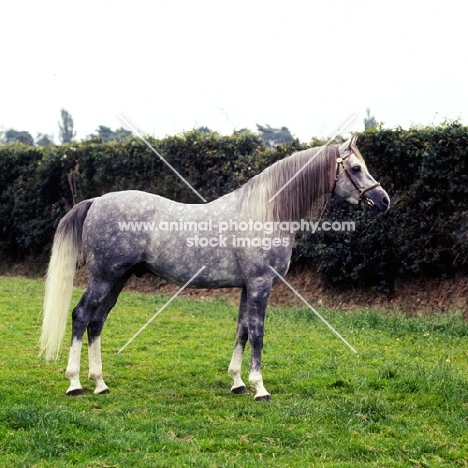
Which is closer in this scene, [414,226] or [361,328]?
[361,328]

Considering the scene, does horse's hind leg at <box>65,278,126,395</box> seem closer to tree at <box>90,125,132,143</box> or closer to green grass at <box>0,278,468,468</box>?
green grass at <box>0,278,468,468</box>

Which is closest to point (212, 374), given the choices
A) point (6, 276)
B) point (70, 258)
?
point (70, 258)

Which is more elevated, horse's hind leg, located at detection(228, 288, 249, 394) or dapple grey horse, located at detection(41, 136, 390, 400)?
dapple grey horse, located at detection(41, 136, 390, 400)

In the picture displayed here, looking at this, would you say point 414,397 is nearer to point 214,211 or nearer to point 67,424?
point 214,211

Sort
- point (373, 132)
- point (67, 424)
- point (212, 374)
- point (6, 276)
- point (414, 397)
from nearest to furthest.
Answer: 1. point (67, 424)
2. point (414, 397)
3. point (212, 374)
4. point (373, 132)
5. point (6, 276)

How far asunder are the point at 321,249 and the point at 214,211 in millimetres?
5813

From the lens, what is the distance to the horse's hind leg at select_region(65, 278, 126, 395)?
6.26 meters

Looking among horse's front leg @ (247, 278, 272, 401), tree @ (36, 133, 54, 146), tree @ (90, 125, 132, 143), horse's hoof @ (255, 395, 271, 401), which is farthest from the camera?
tree @ (36, 133, 54, 146)

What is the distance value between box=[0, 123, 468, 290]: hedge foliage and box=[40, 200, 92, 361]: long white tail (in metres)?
6.08

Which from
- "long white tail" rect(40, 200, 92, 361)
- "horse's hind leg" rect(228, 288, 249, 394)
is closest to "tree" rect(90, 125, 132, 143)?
"long white tail" rect(40, 200, 92, 361)

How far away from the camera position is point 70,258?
6.52m

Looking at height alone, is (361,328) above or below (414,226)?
below

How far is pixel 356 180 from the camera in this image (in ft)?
20.5

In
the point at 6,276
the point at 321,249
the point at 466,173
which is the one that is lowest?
the point at 6,276
